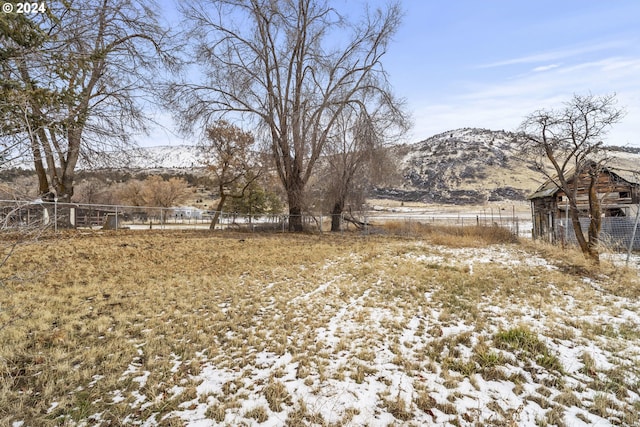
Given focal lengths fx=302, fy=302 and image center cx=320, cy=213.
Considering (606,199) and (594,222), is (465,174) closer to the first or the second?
(606,199)

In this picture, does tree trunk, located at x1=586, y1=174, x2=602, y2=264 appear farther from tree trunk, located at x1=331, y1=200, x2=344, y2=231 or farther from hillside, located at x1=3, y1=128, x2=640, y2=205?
hillside, located at x1=3, y1=128, x2=640, y2=205

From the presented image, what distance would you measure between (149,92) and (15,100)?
387 cm

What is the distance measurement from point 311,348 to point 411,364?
4.19ft

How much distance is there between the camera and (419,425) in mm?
2631

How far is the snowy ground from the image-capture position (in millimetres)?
2783

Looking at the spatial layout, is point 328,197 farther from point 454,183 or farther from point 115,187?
point 454,183

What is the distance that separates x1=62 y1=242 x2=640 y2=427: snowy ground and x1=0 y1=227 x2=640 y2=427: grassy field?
0.8 inches

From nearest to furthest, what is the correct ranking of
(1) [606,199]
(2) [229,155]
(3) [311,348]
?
1. (3) [311,348]
2. (1) [606,199]
3. (2) [229,155]

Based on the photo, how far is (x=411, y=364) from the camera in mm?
3611

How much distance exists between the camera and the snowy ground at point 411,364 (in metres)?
2.78

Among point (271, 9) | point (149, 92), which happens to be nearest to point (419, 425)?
point (149, 92)

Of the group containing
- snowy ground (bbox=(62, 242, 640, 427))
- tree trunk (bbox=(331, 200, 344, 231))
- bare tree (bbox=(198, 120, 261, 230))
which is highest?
bare tree (bbox=(198, 120, 261, 230))
